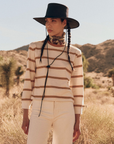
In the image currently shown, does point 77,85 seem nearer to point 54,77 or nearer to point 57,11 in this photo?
point 54,77

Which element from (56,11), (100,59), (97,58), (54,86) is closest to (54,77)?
(54,86)

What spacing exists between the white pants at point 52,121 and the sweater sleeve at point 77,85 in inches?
8.2

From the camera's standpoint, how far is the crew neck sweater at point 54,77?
1.87 metres

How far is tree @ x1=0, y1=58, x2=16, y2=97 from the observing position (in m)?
12.3

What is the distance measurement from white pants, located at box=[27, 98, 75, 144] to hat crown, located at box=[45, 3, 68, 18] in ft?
3.22

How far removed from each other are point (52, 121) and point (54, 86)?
36cm

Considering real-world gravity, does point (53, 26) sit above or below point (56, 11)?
below

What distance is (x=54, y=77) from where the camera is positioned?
1.91 m

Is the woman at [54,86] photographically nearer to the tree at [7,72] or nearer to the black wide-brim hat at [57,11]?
the black wide-brim hat at [57,11]

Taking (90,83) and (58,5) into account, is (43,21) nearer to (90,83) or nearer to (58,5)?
(58,5)

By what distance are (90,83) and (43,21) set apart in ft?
71.6

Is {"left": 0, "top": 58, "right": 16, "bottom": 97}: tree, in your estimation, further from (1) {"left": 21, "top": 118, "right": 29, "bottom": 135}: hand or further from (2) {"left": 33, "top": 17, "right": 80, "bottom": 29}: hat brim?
(1) {"left": 21, "top": 118, "right": 29, "bottom": 135}: hand

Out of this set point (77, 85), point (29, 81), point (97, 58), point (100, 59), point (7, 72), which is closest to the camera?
point (29, 81)

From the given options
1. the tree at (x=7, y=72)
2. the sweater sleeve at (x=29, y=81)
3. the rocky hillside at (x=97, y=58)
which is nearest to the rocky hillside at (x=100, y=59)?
the rocky hillside at (x=97, y=58)
